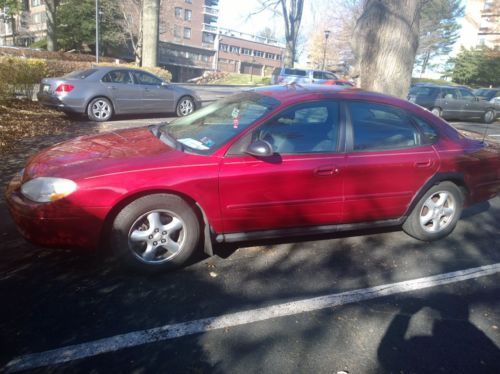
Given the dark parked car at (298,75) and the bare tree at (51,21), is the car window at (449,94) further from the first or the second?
the bare tree at (51,21)

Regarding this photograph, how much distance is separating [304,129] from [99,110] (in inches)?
309

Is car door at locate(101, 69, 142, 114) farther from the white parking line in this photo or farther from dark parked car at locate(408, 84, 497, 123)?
dark parked car at locate(408, 84, 497, 123)

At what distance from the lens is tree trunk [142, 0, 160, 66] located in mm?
17391

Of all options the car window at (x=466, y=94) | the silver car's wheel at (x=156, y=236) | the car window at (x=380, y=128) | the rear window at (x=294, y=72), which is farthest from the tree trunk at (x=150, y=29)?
the silver car's wheel at (x=156, y=236)

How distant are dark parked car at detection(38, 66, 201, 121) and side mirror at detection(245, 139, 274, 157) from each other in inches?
306

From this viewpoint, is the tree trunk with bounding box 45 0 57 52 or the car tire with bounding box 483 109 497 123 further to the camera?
the tree trunk with bounding box 45 0 57 52

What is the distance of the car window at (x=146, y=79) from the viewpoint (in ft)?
35.3

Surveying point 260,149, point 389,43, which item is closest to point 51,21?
point 389,43

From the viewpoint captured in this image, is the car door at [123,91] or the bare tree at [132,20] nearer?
the car door at [123,91]

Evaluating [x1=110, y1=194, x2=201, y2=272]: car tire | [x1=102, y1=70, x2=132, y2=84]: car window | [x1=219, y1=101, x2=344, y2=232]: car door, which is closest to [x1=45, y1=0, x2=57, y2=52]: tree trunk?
[x1=102, y1=70, x2=132, y2=84]: car window

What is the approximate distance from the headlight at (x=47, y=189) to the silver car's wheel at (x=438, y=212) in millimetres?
3471

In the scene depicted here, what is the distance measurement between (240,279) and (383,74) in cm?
768

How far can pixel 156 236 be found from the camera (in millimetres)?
3260

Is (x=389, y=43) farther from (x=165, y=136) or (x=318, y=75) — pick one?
(x=318, y=75)
